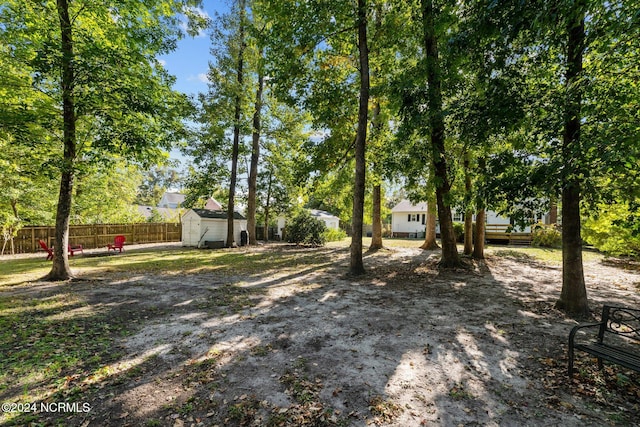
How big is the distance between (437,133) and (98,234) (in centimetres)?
2020

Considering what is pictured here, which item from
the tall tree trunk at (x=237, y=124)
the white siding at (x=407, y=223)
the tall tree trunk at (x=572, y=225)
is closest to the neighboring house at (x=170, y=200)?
the tall tree trunk at (x=237, y=124)

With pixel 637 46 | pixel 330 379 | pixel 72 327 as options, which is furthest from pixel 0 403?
pixel 637 46

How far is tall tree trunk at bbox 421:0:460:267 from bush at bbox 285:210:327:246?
11298mm

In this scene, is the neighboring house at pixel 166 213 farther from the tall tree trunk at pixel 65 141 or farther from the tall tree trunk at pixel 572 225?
the tall tree trunk at pixel 572 225

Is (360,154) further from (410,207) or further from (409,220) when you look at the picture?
(409,220)

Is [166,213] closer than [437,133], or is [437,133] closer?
[437,133]

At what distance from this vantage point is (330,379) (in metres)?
3.36

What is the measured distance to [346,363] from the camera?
371 cm

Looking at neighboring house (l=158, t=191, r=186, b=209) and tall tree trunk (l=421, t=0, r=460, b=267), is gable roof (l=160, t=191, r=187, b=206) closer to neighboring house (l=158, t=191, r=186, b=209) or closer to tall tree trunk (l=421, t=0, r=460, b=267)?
neighboring house (l=158, t=191, r=186, b=209)

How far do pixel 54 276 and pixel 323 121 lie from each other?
9.80 meters

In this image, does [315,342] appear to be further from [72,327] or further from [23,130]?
[23,130]

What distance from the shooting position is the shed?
19312mm

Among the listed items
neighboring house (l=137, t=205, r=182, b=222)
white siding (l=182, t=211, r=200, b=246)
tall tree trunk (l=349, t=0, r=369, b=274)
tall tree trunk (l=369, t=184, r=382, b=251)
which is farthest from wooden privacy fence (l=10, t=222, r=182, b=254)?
tall tree trunk (l=369, t=184, r=382, b=251)

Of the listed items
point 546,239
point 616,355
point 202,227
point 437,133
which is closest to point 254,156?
point 202,227
